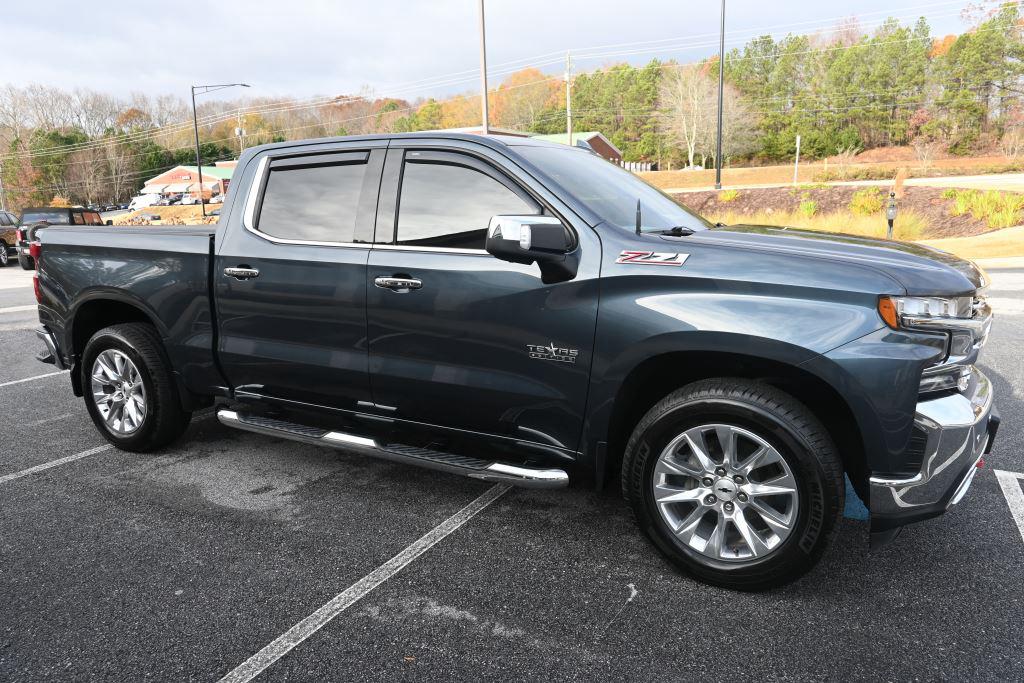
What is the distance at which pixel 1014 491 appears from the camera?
409cm

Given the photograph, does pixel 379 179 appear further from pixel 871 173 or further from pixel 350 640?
pixel 871 173

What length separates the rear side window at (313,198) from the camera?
4.04 meters

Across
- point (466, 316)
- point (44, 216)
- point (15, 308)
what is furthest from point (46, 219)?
point (466, 316)

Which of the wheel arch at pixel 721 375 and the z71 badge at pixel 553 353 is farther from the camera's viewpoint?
the z71 badge at pixel 553 353

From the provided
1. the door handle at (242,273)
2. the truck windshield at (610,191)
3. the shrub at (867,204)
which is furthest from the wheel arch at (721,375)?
the shrub at (867,204)

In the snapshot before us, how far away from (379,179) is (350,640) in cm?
227

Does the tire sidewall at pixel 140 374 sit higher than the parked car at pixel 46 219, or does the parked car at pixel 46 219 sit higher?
the parked car at pixel 46 219

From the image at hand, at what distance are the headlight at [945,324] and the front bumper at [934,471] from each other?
76mm

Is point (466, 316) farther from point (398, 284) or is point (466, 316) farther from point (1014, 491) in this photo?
point (1014, 491)

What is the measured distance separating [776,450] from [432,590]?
1540 millimetres

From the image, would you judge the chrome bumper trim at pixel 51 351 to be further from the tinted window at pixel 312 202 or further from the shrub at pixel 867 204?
the shrub at pixel 867 204

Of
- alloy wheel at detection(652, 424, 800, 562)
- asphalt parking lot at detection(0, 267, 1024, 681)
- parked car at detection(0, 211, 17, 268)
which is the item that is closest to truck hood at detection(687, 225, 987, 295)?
alloy wheel at detection(652, 424, 800, 562)

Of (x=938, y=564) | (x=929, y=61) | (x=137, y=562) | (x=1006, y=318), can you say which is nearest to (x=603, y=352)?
(x=938, y=564)

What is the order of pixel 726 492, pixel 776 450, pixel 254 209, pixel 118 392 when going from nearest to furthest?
1. pixel 776 450
2. pixel 726 492
3. pixel 254 209
4. pixel 118 392
